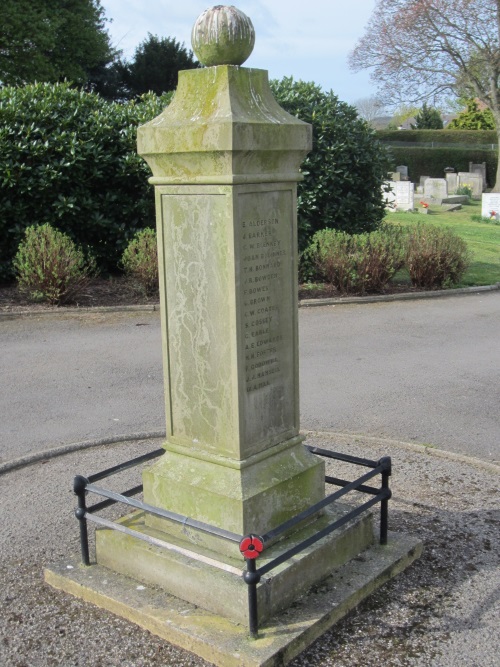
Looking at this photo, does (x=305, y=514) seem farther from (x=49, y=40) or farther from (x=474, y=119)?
(x=474, y=119)

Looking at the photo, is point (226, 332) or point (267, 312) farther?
point (267, 312)

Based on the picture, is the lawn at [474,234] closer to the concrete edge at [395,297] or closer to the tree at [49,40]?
the concrete edge at [395,297]

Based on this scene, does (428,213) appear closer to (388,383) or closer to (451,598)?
(388,383)

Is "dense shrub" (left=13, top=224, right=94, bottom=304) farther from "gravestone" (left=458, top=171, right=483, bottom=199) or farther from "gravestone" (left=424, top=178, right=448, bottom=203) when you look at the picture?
"gravestone" (left=458, top=171, right=483, bottom=199)

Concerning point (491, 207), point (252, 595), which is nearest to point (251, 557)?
point (252, 595)

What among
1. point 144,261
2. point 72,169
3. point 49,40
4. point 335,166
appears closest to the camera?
point 144,261

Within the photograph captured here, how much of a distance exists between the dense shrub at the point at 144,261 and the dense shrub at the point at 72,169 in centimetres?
70

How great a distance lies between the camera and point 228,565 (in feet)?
12.7

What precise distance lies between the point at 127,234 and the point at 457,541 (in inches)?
366

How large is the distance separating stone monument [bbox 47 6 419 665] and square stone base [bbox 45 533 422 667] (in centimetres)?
1

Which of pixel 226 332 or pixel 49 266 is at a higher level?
pixel 226 332

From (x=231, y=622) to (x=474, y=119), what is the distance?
50.9 metres

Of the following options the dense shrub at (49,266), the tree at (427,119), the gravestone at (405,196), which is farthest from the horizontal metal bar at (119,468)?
the tree at (427,119)

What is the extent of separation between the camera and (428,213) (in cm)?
2544
